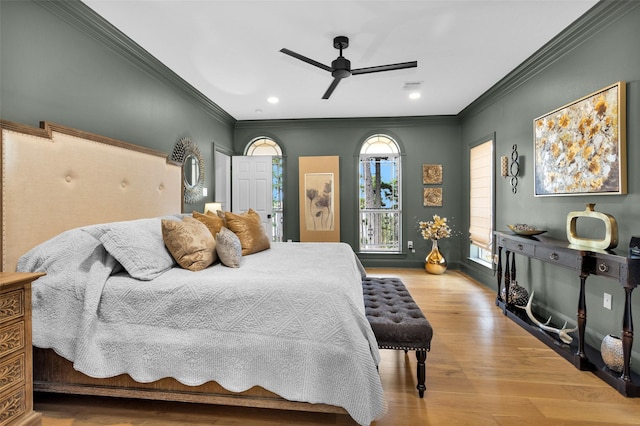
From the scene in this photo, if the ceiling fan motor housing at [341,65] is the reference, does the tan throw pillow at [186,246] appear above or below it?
below

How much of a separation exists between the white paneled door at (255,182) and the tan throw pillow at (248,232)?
276 cm

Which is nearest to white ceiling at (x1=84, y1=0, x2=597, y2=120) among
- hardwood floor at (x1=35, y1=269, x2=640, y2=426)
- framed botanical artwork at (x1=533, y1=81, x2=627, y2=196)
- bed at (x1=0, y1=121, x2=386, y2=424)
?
framed botanical artwork at (x1=533, y1=81, x2=627, y2=196)

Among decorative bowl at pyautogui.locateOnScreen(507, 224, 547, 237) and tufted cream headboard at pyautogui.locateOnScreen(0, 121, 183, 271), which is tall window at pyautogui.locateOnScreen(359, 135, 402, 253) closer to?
decorative bowl at pyautogui.locateOnScreen(507, 224, 547, 237)

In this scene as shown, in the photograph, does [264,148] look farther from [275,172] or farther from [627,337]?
[627,337]

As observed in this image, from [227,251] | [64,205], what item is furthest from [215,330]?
[64,205]

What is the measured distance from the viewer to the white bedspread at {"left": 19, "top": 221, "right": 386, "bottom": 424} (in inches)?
64.0

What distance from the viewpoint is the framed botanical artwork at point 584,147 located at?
2277 millimetres

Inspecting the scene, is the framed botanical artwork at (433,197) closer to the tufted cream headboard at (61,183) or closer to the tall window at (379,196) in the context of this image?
the tall window at (379,196)

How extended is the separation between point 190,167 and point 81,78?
176cm

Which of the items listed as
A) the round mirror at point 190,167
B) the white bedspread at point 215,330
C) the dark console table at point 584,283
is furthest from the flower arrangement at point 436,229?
the white bedspread at point 215,330

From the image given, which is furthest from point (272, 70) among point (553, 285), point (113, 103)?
point (553, 285)

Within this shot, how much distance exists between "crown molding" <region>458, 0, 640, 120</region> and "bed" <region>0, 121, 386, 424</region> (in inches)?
109

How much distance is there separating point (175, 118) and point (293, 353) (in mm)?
3236

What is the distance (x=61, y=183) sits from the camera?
2.08 meters
